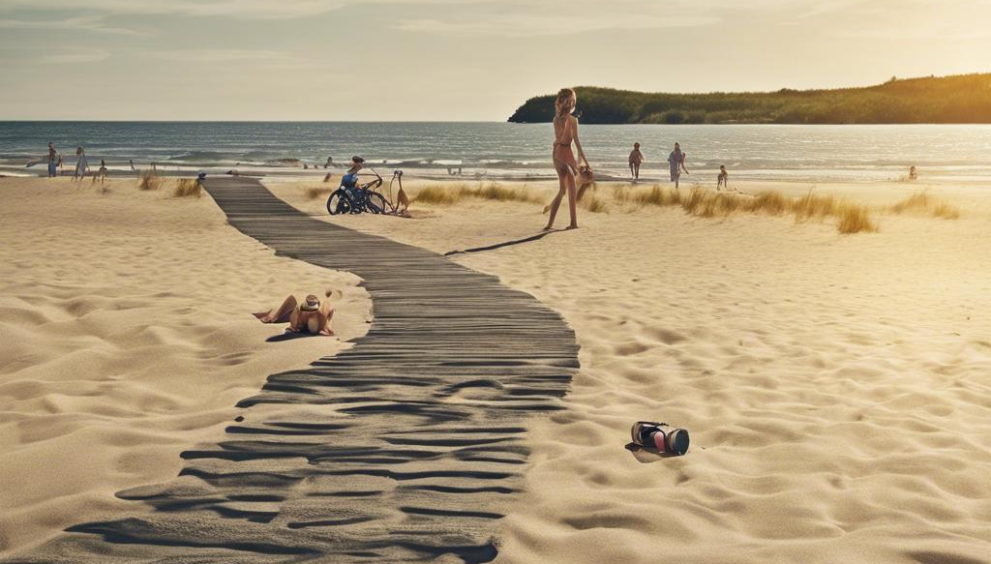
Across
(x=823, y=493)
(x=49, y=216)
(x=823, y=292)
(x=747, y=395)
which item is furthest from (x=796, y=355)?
(x=49, y=216)

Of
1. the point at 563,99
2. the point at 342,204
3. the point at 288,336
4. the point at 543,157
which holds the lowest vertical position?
the point at 288,336

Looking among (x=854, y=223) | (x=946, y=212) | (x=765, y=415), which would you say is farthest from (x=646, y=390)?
(x=946, y=212)

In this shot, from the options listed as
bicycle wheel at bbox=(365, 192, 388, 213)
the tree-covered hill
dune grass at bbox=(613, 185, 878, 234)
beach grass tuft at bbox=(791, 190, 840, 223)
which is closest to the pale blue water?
dune grass at bbox=(613, 185, 878, 234)

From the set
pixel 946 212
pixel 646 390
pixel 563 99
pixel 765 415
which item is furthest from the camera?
pixel 946 212

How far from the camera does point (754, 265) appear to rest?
11625 millimetres

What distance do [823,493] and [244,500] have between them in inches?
88.7

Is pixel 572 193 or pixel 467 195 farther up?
pixel 572 193

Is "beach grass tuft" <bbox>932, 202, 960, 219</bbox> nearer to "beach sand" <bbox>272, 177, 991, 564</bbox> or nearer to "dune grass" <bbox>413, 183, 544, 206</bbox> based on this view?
"beach sand" <bbox>272, 177, 991, 564</bbox>

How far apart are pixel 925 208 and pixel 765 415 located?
1709cm

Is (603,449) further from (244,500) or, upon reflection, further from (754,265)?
(754,265)

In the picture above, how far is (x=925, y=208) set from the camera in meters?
19.7

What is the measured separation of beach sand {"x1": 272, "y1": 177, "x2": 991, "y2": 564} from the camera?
10.4ft

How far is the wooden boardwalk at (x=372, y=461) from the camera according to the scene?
306cm

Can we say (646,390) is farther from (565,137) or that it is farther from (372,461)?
(565,137)
